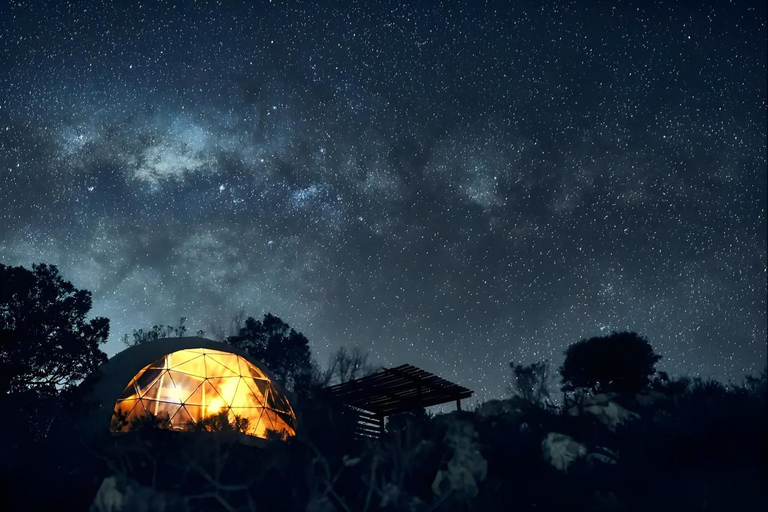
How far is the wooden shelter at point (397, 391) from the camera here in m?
17.1

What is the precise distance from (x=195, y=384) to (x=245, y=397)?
166cm

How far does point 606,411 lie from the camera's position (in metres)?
8.34

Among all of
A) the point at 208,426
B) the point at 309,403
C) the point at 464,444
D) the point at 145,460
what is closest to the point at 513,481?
the point at 464,444

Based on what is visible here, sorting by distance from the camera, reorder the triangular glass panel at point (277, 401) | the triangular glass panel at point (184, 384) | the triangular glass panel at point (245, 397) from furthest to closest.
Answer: the triangular glass panel at point (245, 397), the triangular glass panel at point (277, 401), the triangular glass panel at point (184, 384)

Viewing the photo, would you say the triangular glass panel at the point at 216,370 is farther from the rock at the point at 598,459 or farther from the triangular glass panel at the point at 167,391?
the rock at the point at 598,459

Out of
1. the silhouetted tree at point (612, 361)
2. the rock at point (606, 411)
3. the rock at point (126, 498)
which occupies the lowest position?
the rock at point (126, 498)

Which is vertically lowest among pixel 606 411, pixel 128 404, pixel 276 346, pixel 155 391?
pixel 606 411

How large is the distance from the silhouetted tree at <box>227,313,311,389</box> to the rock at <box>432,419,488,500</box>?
2724 centimetres

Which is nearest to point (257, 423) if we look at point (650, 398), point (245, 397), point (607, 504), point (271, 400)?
point (271, 400)

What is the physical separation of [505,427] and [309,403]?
10.7 m

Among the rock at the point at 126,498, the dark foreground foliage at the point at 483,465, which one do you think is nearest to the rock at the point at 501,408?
the dark foreground foliage at the point at 483,465

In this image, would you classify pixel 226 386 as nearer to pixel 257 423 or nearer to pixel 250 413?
pixel 250 413

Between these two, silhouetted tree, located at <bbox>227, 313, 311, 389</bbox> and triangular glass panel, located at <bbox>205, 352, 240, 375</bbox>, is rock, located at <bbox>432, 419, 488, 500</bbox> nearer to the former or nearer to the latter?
triangular glass panel, located at <bbox>205, 352, 240, 375</bbox>

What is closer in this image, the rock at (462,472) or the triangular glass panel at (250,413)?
the rock at (462,472)
